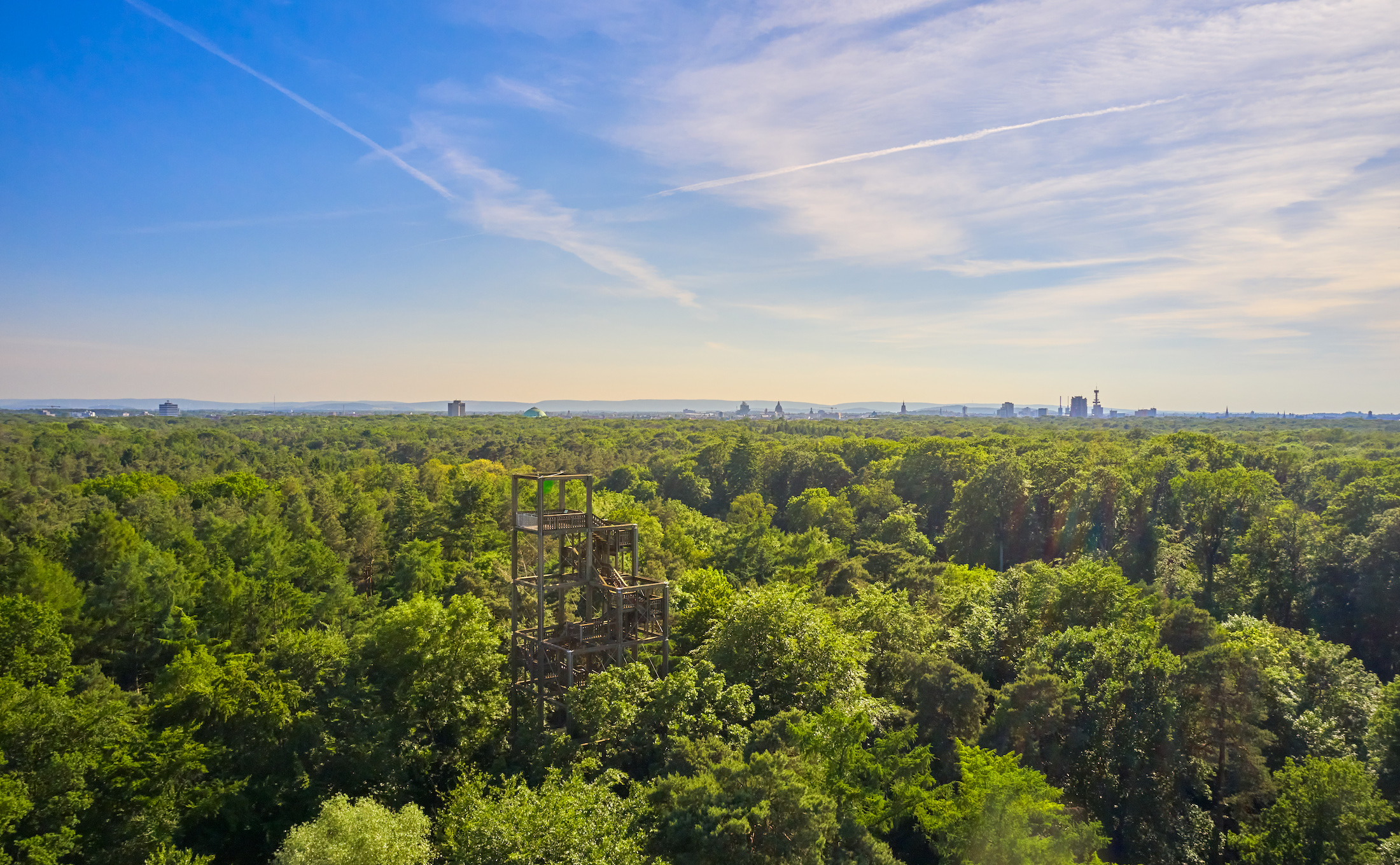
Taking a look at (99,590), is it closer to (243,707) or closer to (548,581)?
(243,707)

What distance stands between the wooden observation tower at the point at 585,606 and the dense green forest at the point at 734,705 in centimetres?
136

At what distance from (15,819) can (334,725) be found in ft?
23.3

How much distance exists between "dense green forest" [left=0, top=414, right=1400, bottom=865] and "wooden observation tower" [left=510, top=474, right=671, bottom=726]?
4.46 feet

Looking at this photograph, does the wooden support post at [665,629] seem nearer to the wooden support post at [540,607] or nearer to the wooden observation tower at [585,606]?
the wooden observation tower at [585,606]

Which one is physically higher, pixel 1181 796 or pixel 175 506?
pixel 175 506

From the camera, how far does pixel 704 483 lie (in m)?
74.1

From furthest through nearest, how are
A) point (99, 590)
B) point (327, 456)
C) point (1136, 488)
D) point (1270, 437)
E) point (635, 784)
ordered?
point (1270, 437) < point (327, 456) < point (1136, 488) < point (99, 590) < point (635, 784)

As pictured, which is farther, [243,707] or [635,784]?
[243,707]

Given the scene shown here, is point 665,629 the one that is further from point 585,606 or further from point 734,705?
point 585,606

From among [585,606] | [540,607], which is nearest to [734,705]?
[540,607]

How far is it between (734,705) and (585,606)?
21.8ft

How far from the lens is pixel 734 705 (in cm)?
2034

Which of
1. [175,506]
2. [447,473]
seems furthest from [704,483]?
[175,506]

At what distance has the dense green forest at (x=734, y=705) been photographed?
1608 cm
